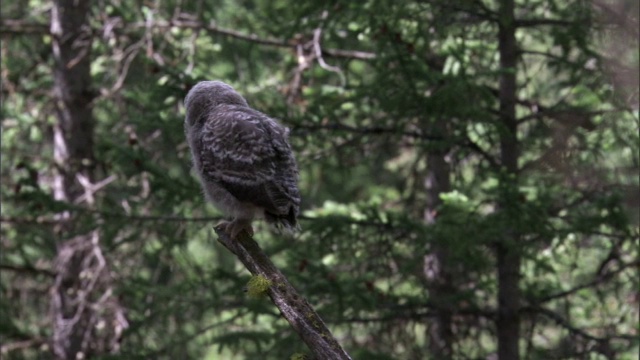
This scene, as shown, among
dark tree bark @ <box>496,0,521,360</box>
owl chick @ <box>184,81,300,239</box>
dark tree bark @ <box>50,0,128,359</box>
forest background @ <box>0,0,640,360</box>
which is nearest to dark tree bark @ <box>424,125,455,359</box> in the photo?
forest background @ <box>0,0,640,360</box>

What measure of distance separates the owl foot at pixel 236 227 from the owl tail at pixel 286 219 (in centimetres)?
13

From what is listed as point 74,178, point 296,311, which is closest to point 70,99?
point 74,178

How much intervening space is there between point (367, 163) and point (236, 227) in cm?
563

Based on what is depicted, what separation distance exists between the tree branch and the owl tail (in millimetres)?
314

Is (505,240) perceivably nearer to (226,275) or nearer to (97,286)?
(226,275)

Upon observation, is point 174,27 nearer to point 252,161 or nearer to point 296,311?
point 252,161

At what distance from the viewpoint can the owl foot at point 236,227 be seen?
17.9 feet

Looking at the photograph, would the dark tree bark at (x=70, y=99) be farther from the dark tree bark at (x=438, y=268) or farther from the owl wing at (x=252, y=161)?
the owl wing at (x=252, y=161)

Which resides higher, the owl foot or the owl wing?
the owl wing

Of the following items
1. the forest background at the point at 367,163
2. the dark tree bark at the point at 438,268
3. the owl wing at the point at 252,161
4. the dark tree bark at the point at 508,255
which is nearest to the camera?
the owl wing at the point at 252,161

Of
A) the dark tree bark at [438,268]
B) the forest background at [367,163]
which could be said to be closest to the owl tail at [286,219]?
the forest background at [367,163]

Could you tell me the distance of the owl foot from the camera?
5.46 meters

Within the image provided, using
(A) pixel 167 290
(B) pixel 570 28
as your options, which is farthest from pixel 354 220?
(B) pixel 570 28

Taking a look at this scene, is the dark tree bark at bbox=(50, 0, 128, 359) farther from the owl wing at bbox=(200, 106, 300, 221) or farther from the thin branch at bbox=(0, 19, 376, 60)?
the owl wing at bbox=(200, 106, 300, 221)
